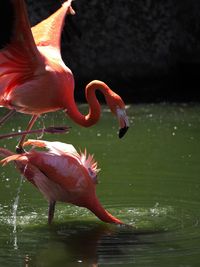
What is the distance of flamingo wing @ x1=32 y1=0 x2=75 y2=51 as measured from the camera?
691 cm

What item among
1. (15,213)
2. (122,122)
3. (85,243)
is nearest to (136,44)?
(122,122)

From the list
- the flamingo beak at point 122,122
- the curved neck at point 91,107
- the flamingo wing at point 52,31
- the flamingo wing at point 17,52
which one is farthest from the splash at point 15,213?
the flamingo wing at point 52,31

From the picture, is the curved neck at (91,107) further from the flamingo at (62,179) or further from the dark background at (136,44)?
the dark background at (136,44)

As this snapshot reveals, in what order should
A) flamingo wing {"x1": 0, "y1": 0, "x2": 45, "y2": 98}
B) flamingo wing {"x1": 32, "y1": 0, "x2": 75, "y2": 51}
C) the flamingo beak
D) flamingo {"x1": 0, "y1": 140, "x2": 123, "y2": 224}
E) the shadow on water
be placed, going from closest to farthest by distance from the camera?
the shadow on water
flamingo {"x1": 0, "y1": 140, "x2": 123, "y2": 224}
the flamingo beak
flamingo wing {"x1": 0, "y1": 0, "x2": 45, "y2": 98}
flamingo wing {"x1": 32, "y1": 0, "x2": 75, "y2": 51}

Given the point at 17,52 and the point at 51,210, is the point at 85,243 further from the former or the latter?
the point at 17,52

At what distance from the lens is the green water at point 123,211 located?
15.6ft

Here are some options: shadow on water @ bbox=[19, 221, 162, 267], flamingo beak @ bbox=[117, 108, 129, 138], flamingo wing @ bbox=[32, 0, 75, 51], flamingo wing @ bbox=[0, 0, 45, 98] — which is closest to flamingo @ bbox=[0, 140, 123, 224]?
shadow on water @ bbox=[19, 221, 162, 267]

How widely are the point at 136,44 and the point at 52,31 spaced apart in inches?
237

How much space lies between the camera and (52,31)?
704 centimetres

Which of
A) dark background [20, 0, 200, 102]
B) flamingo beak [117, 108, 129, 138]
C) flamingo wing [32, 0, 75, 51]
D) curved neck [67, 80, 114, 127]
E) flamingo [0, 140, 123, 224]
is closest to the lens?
flamingo [0, 140, 123, 224]

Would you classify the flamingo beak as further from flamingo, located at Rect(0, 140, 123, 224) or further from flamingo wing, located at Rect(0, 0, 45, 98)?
flamingo wing, located at Rect(0, 0, 45, 98)

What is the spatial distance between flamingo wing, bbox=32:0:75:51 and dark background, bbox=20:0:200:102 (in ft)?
16.5

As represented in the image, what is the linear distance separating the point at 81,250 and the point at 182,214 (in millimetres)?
1054

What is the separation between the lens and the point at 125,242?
5.04 meters
